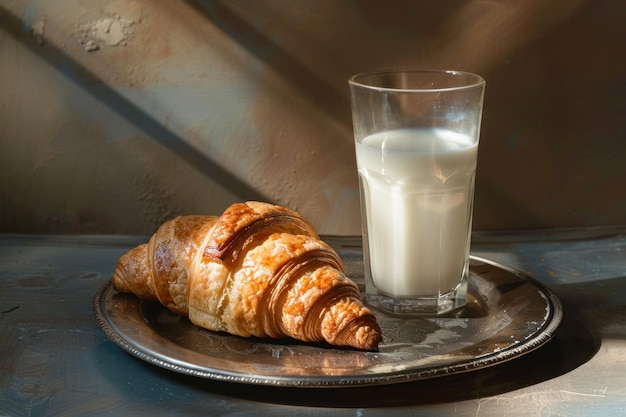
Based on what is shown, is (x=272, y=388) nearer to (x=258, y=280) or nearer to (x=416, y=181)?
(x=258, y=280)

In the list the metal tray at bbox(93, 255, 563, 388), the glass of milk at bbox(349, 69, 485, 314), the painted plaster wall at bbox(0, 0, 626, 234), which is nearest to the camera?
the metal tray at bbox(93, 255, 563, 388)

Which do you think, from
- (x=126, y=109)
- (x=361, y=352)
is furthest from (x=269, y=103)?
(x=361, y=352)

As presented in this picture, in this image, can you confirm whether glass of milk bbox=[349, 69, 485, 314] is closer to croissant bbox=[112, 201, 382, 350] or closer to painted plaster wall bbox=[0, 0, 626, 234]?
croissant bbox=[112, 201, 382, 350]

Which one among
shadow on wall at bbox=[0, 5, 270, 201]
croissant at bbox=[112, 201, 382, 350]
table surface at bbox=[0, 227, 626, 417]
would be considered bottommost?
table surface at bbox=[0, 227, 626, 417]

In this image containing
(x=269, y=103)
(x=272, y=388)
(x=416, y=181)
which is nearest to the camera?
(x=272, y=388)

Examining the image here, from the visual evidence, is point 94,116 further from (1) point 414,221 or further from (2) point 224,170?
(1) point 414,221

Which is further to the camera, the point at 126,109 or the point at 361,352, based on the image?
the point at 126,109

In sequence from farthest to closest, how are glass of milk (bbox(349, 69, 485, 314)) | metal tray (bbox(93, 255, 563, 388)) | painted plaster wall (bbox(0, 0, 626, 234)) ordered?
painted plaster wall (bbox(0, 0, 626, 234)) < glass of milk (bbox(349, 69, 485, 314)) < metal tray (bbox(93, 255, 563, 388))

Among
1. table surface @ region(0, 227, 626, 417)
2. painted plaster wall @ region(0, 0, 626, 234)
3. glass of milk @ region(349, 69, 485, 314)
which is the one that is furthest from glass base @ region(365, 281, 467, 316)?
painted plaster wall @ region(0, 0, 626, 234)
